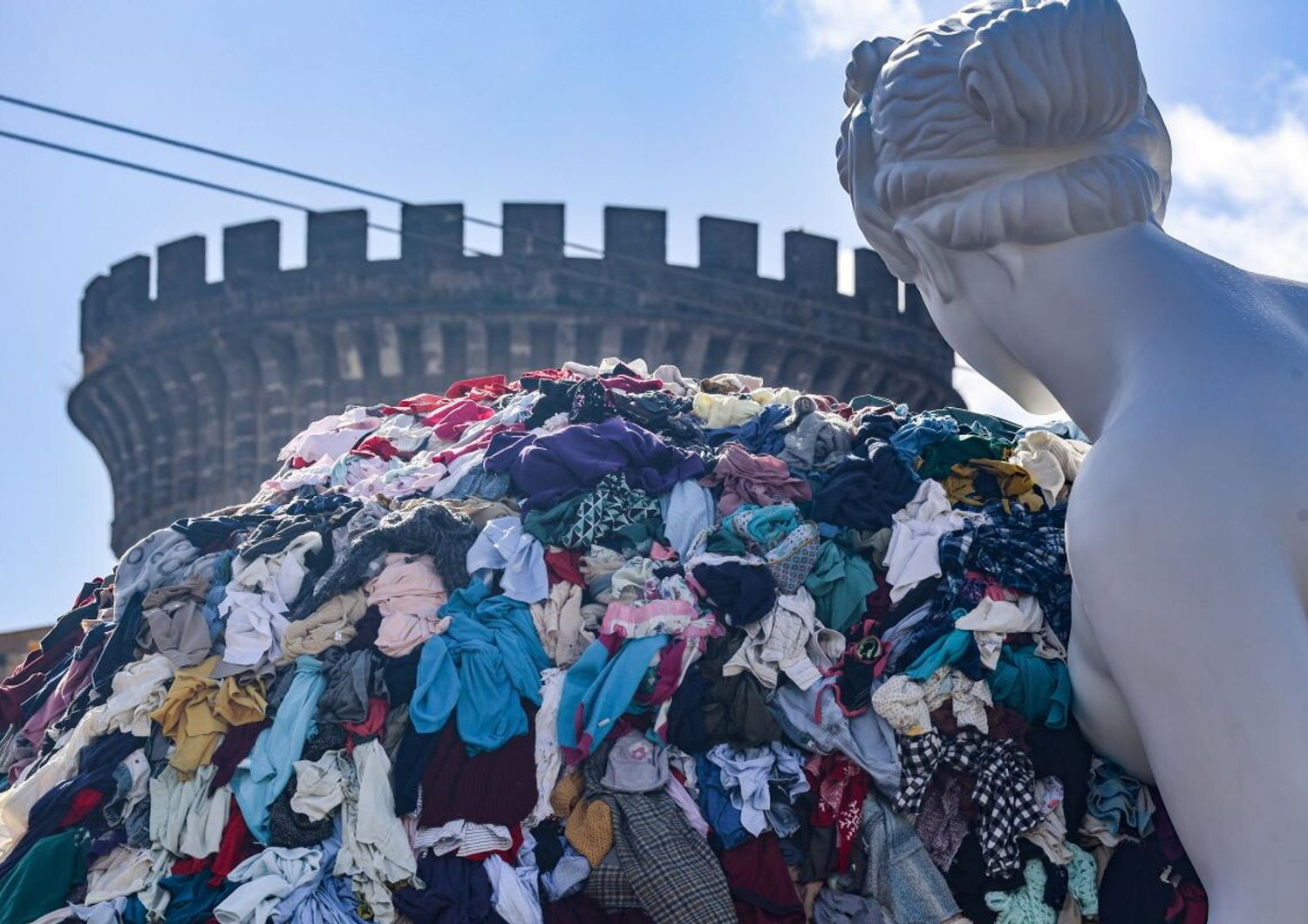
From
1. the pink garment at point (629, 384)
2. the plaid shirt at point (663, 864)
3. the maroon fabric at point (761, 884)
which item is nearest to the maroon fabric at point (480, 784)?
the plaid shirt at point (663, 864)

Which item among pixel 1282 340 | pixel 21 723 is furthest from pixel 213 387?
pixel 1282 340

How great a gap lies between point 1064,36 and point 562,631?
4.29 feet

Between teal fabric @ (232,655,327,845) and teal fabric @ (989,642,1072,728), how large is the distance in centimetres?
116

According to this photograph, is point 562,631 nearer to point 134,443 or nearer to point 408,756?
point 408,756

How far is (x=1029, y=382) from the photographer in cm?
292

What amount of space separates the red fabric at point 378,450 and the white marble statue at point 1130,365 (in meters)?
1.35

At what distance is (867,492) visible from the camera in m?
3.24

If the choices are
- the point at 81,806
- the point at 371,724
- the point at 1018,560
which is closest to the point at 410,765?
the point at 371,724

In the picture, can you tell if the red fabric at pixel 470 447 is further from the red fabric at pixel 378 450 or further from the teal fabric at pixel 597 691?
the teal fabric at pixel 597 691

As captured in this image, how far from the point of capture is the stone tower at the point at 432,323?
77.8 feet

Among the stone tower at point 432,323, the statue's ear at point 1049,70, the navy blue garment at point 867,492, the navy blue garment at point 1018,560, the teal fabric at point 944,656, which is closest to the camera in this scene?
the statue's ear at point 1049,70

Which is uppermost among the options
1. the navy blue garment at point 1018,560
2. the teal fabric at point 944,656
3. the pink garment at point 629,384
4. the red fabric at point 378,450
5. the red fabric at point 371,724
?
the pink garment at point 629,384

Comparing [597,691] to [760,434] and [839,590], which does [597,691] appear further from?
[760,434]

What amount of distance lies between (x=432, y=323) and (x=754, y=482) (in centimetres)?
2076
